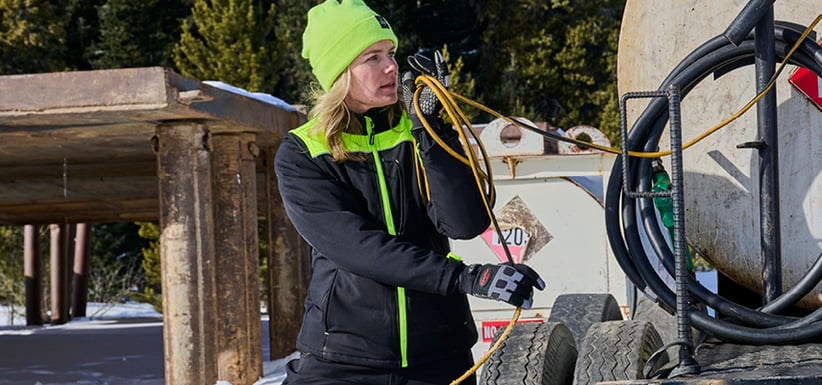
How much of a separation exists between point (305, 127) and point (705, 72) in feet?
4.83

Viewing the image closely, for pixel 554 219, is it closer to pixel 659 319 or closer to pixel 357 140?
pixel 659 319

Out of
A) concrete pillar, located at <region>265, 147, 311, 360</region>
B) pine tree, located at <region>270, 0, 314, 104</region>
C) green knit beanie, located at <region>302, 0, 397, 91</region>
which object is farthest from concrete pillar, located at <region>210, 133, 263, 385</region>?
pine tree, located at <region>270, 0, 314, 104</region>

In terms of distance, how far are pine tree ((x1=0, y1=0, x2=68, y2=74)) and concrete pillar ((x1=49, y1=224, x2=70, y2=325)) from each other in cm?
549

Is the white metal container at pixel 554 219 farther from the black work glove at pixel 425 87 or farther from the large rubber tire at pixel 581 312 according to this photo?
the black work glove at pixel 425 87

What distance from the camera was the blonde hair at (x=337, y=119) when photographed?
111 inches

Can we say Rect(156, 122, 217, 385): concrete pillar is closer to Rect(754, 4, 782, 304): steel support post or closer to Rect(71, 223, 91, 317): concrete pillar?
Rect(754, 4, 782, 304): steel support post

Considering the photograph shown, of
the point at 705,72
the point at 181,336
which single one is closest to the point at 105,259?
the point at 181,336

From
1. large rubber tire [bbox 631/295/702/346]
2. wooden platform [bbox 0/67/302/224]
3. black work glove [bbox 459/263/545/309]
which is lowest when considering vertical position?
large rubber tire [bbox 631/295/702/346]

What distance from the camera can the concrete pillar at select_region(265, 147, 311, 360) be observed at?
39.7 feet

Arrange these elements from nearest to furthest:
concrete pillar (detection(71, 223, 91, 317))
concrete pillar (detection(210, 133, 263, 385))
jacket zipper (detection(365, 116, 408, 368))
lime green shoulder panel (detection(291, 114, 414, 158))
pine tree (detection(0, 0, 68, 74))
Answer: jacket zipper (detection(365, 116, 408, 368)) < lime green shoulder panel (detection(291, 114, 414, 158)) < concrete pillar (detection(210, 133, 263, 385)) < concrete pillar (detection(71, 223, 91, 317)) < pine tree (detection(0, 0, 68, 74))

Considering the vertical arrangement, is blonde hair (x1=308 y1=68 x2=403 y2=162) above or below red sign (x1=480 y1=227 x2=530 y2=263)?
above

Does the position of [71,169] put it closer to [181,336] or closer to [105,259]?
[181,336]

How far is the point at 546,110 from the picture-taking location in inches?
1087

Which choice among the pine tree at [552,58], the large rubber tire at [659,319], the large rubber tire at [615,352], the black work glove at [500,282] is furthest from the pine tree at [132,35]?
the black work glove at [500,282]
